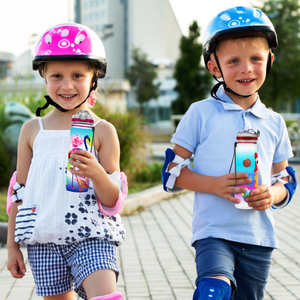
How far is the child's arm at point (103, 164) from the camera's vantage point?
2.14 meters

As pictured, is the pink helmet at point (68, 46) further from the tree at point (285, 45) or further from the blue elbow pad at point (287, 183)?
the tree at point (285, 45)

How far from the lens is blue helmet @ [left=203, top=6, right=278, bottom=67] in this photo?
2475 mm

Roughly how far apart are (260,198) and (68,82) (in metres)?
1.19

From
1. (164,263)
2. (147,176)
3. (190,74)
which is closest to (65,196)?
(164,263)

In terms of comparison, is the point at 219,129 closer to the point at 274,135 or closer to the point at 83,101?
the point at 274,135

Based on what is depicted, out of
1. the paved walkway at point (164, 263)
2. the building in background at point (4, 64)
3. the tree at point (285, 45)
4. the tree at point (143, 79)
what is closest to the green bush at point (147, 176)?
the paved walkway at point (164, 263)

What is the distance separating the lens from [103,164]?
2.44 metres

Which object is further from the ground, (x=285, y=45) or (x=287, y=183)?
(x=285, y=45)

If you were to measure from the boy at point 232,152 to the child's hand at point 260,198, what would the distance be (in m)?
0.04

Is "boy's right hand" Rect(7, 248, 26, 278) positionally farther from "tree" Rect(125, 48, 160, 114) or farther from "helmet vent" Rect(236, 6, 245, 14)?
"tree" Rect(125, 48, 160, 114)

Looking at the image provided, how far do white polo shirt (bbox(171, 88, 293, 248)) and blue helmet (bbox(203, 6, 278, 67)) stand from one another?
356 millimetres

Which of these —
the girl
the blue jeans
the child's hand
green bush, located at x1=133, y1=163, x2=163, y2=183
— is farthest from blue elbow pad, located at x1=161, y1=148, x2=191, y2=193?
green bush, located at x1=133, y1=163, x2=163, y2=183

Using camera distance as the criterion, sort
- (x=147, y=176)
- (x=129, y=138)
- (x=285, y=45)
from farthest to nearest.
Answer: (x=285, y=45)
(x=147, y=176)
(x=129, y=138)

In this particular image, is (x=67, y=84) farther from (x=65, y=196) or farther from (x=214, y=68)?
(x=214, y=68)
